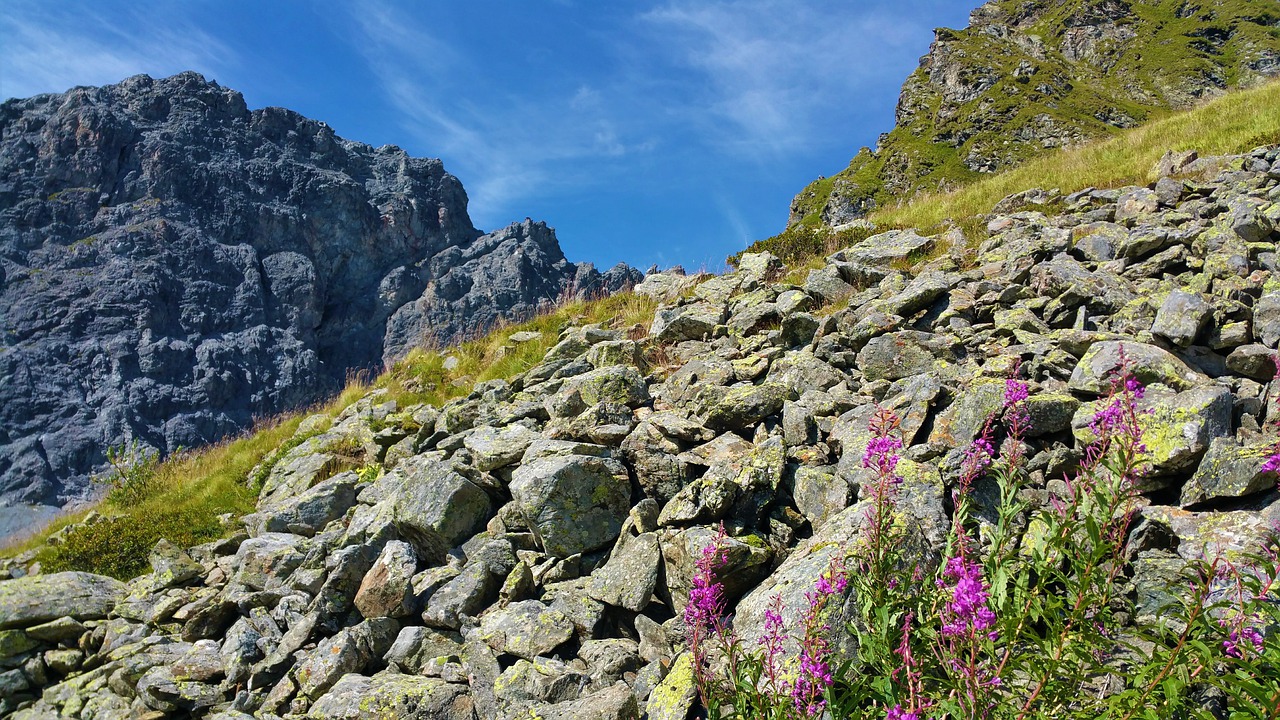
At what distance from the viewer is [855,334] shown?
10.2m

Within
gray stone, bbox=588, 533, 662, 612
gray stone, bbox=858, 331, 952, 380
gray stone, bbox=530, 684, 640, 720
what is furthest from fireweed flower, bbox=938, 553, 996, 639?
gray stone, bbox=858, 331, 952, 380

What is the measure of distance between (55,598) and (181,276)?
179991mm

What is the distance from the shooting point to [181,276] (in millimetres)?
154125

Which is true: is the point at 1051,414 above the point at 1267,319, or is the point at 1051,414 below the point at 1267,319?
below

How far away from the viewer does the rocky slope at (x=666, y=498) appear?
5.77m

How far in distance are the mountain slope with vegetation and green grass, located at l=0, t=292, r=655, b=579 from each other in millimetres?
366

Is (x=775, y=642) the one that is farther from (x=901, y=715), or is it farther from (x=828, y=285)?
(x=828, y=285)

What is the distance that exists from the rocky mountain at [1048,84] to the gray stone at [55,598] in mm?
89095

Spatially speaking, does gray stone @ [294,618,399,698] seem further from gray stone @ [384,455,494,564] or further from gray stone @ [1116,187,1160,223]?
gray stone @ [1116,187,1160,223]

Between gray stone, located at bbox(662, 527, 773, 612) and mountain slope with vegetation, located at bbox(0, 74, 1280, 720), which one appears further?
gray stone, located at bbox(662, 527, 773, 612)

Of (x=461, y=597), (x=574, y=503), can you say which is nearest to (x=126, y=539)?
(x=461, y=597)

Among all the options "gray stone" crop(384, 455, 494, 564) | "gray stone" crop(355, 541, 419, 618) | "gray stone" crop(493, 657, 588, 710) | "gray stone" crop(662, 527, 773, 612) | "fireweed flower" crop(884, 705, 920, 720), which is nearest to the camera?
"fireweed flower" crop(884, 705, 920, 720)

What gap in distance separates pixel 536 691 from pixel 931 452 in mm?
4761

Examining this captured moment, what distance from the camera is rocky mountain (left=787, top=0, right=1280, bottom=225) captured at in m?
97.8
